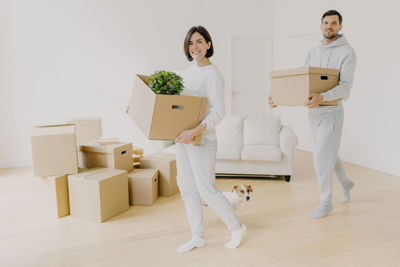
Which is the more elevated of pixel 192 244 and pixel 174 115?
pixel 174 115

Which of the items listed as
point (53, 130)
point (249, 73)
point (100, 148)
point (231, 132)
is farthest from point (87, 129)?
point (249, 73)

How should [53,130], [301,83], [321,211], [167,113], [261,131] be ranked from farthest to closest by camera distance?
1. [261,131]
2. [53,130]
3. [321,211]
4. [301,83]
5. [167,113]

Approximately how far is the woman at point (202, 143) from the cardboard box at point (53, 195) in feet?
3.82

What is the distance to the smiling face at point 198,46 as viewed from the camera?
1771 millimetres

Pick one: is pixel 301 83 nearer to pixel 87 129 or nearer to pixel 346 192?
pixel 346 192

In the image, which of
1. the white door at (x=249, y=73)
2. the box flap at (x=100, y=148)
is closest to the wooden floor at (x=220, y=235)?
the box flap at (x=100, y=148)

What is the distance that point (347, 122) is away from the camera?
14.6 ft

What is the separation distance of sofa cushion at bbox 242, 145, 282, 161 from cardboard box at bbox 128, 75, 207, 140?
192 centimetres

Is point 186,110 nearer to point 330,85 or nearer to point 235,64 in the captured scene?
point 330,85

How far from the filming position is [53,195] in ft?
8.52

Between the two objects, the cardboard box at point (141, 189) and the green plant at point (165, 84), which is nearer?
the green plant at point (165, 84)

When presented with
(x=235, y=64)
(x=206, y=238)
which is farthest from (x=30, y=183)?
(x=235, y=64)

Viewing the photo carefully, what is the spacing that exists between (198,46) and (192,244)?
1241 millimetres

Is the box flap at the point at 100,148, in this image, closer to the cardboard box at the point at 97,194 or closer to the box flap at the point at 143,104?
the cardboard box at the point at 97,194
